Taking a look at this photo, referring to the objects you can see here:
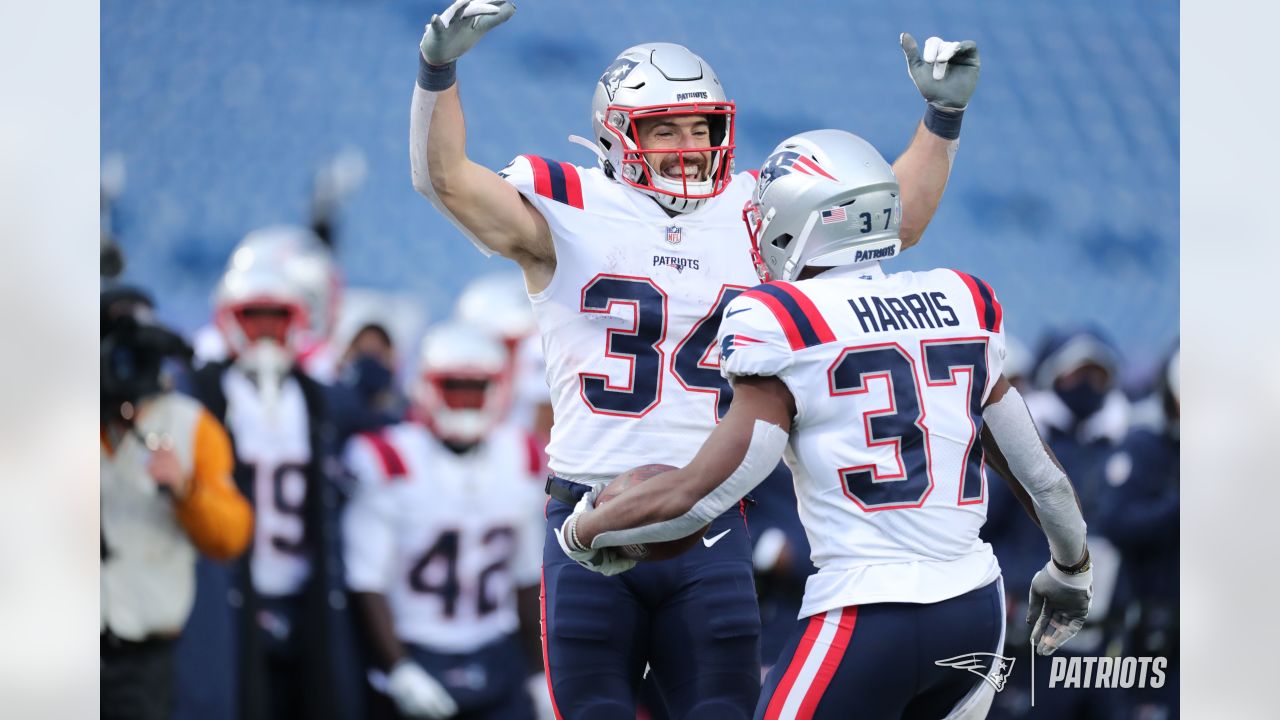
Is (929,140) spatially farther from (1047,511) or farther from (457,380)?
(457,380)

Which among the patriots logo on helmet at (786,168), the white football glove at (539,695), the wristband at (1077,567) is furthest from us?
the white football glove at (539,695)

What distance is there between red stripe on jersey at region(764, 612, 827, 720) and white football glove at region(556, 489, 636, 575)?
15.9 inches

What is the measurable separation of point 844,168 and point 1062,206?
2.72m

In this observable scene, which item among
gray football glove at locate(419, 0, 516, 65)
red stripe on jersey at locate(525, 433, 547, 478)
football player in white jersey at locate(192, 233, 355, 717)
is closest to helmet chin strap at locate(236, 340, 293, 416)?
football player in white jersey at locate(192, 233, 355, 717)

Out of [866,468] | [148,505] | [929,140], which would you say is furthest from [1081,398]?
[148,505]

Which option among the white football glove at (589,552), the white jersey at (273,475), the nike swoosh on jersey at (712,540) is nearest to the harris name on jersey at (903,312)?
the white football glove at (589,552)

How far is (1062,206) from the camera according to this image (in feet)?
16.2

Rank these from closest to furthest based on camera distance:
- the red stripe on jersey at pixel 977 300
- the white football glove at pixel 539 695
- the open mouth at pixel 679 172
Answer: the red stripe on jersey at pixel 977 300 → the open mouth at pixel 679 172 → the white football glove at pixel 539 695

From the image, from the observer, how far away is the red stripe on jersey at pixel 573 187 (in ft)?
10.1

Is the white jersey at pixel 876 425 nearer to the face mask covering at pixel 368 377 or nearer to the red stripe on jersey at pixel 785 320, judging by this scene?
the red stripe on jersey at pixel 785 320

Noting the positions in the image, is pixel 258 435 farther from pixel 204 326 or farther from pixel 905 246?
pixel 905 246

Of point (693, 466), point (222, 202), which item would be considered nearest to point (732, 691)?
point (693, 466)

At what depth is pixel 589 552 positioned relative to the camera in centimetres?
252

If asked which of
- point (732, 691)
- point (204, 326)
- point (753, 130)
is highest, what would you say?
point (753, 130)
